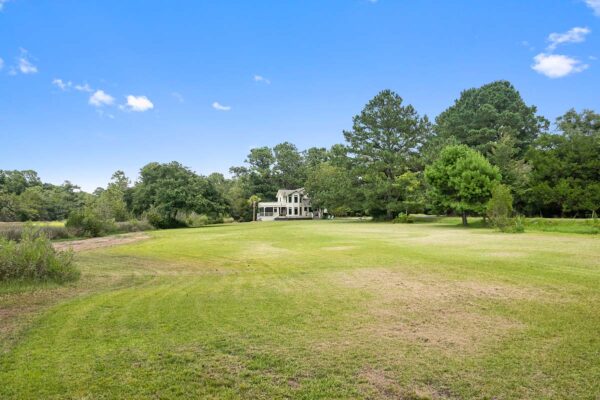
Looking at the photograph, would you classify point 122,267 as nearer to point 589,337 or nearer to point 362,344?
point 362,344

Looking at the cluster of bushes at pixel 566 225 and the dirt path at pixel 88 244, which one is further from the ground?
the cluster of bushes at pixel 566 225

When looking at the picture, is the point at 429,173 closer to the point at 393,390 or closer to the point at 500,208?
the point at 500,208

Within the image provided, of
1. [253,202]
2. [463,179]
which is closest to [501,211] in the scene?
[463,179]

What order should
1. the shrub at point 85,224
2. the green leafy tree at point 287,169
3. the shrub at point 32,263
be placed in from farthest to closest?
the green leafy tree at point 287,169 < the shrub at point 85,224 < the shrub at point 32,263

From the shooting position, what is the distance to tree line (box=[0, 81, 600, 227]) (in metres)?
34.2

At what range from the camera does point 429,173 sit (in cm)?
3459

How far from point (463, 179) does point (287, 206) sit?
136ft

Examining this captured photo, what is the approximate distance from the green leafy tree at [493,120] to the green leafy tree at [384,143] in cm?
944

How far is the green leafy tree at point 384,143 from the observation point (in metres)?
45.3

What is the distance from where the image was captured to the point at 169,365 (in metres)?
3.87

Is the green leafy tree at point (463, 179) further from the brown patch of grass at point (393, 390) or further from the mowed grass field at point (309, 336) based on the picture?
the brown patch of grass at point (393, 390)

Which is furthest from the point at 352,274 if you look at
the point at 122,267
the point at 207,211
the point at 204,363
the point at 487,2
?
the point at 207,211

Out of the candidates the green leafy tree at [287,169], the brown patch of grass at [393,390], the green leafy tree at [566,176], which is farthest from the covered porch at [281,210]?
the brown patch of grass at [393,390]

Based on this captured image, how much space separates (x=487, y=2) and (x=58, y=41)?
25.0 m
